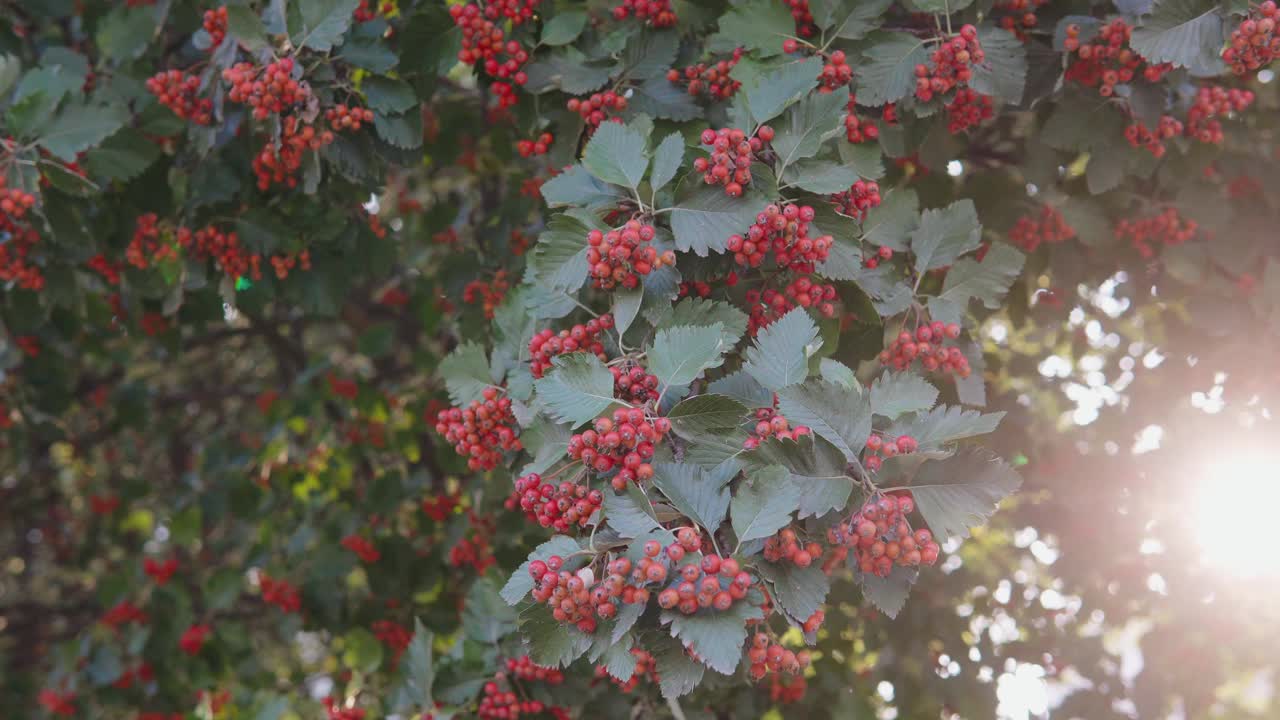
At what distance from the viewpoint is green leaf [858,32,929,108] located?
2.36m

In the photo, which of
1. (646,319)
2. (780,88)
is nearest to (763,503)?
(646,319)

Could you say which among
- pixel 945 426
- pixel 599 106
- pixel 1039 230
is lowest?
pixel 1039 230

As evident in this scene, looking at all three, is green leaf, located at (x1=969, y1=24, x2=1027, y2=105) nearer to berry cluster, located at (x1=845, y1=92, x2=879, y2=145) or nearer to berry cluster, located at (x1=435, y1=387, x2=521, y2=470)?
berry cluster, located at (x1=845, y1=92, x2=879, y2=145)

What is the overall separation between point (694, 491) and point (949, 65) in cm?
134

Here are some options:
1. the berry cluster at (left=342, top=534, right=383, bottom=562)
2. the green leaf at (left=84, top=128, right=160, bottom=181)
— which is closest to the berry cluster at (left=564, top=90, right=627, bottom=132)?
the green leaf at (left=84, top=128, right=160, bottom=181)

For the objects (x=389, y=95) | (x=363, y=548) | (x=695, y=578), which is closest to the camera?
(x=695, y=578)

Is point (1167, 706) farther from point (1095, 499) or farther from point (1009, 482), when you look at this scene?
point (1009, 482)

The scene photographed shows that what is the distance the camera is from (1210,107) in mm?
2947

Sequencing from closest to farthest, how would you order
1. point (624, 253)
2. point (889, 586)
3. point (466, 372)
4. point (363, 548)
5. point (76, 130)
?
point (889, 586)
point (624, 253)
point (466, 372)
point (76, 130)
point (363, 548)

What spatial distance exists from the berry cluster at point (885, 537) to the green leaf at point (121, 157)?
8.54ft

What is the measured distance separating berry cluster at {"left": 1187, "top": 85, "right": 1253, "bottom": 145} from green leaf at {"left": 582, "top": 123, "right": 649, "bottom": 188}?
198cm

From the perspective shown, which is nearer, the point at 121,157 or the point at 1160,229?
the point at 121,157

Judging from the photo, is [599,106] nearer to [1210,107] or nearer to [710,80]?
[710,80]

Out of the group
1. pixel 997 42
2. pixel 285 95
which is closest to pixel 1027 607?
pixel 997 42
